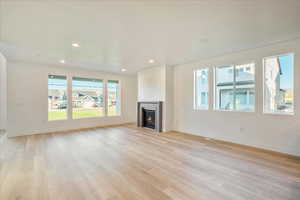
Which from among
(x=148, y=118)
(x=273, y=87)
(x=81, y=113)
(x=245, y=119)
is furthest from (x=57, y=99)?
(x=273, y=87)

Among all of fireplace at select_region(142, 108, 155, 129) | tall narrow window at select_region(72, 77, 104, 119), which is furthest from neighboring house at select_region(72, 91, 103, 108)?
fireplace at select_region(142, 108, 155, 129)

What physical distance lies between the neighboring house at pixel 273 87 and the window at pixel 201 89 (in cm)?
166

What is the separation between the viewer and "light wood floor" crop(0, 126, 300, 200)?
1.90 m

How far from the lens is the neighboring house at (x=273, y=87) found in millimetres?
3459

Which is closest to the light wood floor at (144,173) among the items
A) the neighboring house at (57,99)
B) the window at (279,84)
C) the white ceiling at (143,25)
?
the window at (279,84)

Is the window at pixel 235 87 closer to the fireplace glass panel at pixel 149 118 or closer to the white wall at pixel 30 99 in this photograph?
the fireplace glass panel at pixel 149 118

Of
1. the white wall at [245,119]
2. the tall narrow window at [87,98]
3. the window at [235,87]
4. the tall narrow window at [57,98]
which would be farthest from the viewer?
the tall narrow window at [87,98]

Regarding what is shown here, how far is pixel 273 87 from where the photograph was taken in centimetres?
357

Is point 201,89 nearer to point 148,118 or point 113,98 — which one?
point 148,118

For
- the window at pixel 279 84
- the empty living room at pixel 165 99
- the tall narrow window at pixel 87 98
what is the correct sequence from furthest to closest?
the tall narrow window at pixel 87 98
the window at pixel 279 84
the empty living room at pixel 165 99

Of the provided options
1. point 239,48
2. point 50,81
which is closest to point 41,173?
point 50,81

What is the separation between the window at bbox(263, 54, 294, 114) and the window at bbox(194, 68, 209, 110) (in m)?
1.64

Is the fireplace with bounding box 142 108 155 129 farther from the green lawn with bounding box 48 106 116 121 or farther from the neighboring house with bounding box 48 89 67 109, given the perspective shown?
the neighboring house with bounding box 48 89 67 109

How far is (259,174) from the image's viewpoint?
93.7 inches
